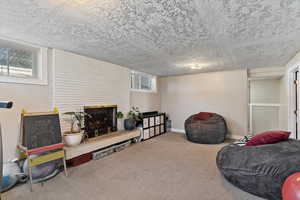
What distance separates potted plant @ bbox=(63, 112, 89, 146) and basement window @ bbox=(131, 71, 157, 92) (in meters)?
2.14

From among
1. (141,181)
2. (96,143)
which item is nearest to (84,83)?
(96,143)

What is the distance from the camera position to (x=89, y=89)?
11.2ft

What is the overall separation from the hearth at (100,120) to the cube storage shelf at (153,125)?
3.27ft

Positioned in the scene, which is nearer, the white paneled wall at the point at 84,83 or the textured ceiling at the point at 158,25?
the textured ceiling at the point at 158,25

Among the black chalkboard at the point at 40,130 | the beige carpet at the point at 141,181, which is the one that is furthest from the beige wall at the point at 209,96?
the black chalkboard at the point at 40,130

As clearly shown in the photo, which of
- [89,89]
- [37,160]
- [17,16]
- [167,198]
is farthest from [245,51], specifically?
[37,160]

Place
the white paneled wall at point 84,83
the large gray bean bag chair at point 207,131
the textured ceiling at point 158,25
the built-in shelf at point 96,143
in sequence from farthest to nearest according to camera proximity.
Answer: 1. the large gray bean bag chair at point 207,131
2. the white paneled wall at point 84,83
3. the built-in shelf at point 96,143
4. the textured ceiling at point 158,25

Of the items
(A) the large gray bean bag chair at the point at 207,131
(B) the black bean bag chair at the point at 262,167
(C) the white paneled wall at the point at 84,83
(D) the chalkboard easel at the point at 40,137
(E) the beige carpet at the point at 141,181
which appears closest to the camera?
(B) the black bean bag chair at the point at 262,167

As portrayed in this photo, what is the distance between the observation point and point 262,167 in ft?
5.87

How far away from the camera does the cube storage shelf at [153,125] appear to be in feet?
15.2

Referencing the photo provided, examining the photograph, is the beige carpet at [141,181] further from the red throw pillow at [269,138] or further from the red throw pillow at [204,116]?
the red throw pillow at [204,116]

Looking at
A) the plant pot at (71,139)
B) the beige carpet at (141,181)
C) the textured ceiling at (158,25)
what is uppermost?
the textured ceiling at (158,25)

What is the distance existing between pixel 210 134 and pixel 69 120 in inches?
144

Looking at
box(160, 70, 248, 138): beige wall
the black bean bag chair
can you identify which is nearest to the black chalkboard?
the black bean bag chair
